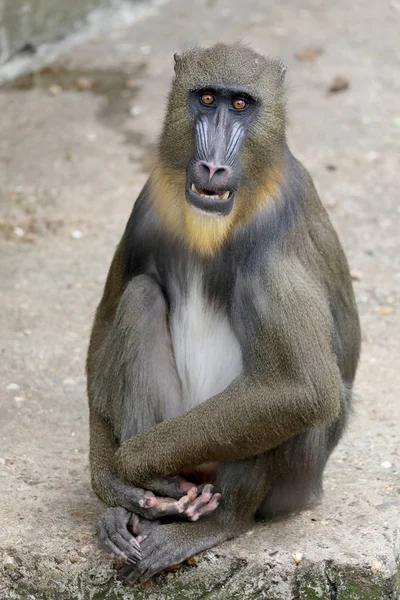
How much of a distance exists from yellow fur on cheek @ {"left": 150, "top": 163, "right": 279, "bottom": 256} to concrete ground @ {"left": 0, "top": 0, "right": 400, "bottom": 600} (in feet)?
3.97

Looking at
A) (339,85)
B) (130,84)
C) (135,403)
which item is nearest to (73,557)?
(135,403)

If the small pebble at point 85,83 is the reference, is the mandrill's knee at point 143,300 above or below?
above

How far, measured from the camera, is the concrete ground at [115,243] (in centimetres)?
461

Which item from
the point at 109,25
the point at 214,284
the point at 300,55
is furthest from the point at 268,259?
the point at 109,25

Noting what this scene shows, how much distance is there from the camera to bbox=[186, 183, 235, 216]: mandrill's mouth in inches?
164

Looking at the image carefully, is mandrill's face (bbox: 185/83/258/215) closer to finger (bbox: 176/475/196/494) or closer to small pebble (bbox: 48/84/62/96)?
finger (bbox: 176/475/196/494)

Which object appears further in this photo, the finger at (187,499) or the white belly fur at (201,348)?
the white belly fur at (201,348)

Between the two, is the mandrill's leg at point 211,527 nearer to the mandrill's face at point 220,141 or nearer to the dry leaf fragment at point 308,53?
the mandrill's face at point 220,141

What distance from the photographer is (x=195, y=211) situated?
4.22 metres

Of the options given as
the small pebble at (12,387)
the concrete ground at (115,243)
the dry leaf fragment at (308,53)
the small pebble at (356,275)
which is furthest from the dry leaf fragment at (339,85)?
the small pebble at (12,387)

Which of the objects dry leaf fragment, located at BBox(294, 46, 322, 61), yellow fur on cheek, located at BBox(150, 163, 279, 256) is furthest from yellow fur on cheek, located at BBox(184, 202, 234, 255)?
dry leaf fragment, located at BBox(294, 46, 322, 61)

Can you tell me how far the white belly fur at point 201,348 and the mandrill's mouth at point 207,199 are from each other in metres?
0.51

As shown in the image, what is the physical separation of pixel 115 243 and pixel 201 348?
3.17 metres

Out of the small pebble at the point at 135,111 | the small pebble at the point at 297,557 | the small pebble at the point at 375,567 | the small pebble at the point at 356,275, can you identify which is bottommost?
the small pebble at the point at 356,275
